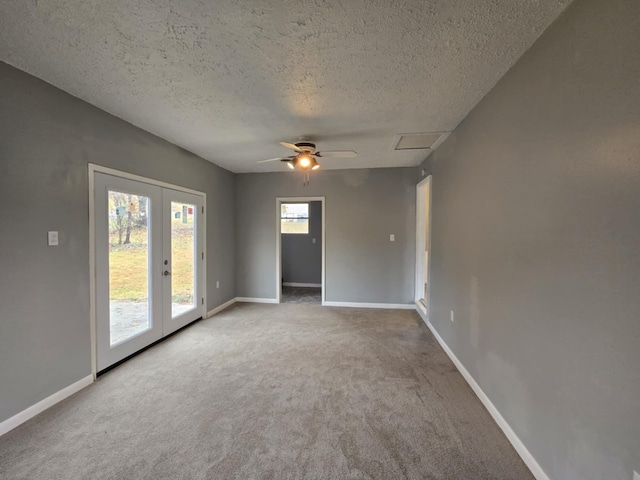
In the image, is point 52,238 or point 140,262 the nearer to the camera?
point 52,238

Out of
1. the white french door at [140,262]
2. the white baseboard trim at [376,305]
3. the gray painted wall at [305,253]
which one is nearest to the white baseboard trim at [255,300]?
the white baseboard trim at [376,305]

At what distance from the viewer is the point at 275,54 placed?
69.5 inches

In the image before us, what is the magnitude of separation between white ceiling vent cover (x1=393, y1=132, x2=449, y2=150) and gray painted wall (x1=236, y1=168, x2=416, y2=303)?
120 cm

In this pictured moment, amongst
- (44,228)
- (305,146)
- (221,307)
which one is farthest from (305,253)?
(44,228)

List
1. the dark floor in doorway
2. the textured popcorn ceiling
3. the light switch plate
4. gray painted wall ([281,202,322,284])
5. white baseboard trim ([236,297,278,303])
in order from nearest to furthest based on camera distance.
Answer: the textured popcorn ceiling → the light switch plate → white baseboard trim ([236,297,278,303]) → the dark floor in doorway → gray painted wall ([281,202,322,284])

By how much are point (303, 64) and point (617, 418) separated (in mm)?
2424

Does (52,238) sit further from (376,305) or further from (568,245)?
(376,305)

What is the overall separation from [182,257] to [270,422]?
268 cm

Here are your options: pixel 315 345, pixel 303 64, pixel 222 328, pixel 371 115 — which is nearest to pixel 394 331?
pixel 315 345

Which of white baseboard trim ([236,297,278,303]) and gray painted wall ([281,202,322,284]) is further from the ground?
gray painted wall ([281,202,322,284])

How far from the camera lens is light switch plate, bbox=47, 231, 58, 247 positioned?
2201mm

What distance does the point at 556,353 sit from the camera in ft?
4.72

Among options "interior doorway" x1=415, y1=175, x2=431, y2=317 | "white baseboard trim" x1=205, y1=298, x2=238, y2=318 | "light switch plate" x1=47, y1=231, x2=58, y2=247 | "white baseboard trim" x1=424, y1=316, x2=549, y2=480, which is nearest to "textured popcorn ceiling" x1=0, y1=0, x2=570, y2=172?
"light switch plate" x1=47, y1=231, x2=58, y2=247

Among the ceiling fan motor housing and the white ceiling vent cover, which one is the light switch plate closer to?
the ceiling fan motor housing
